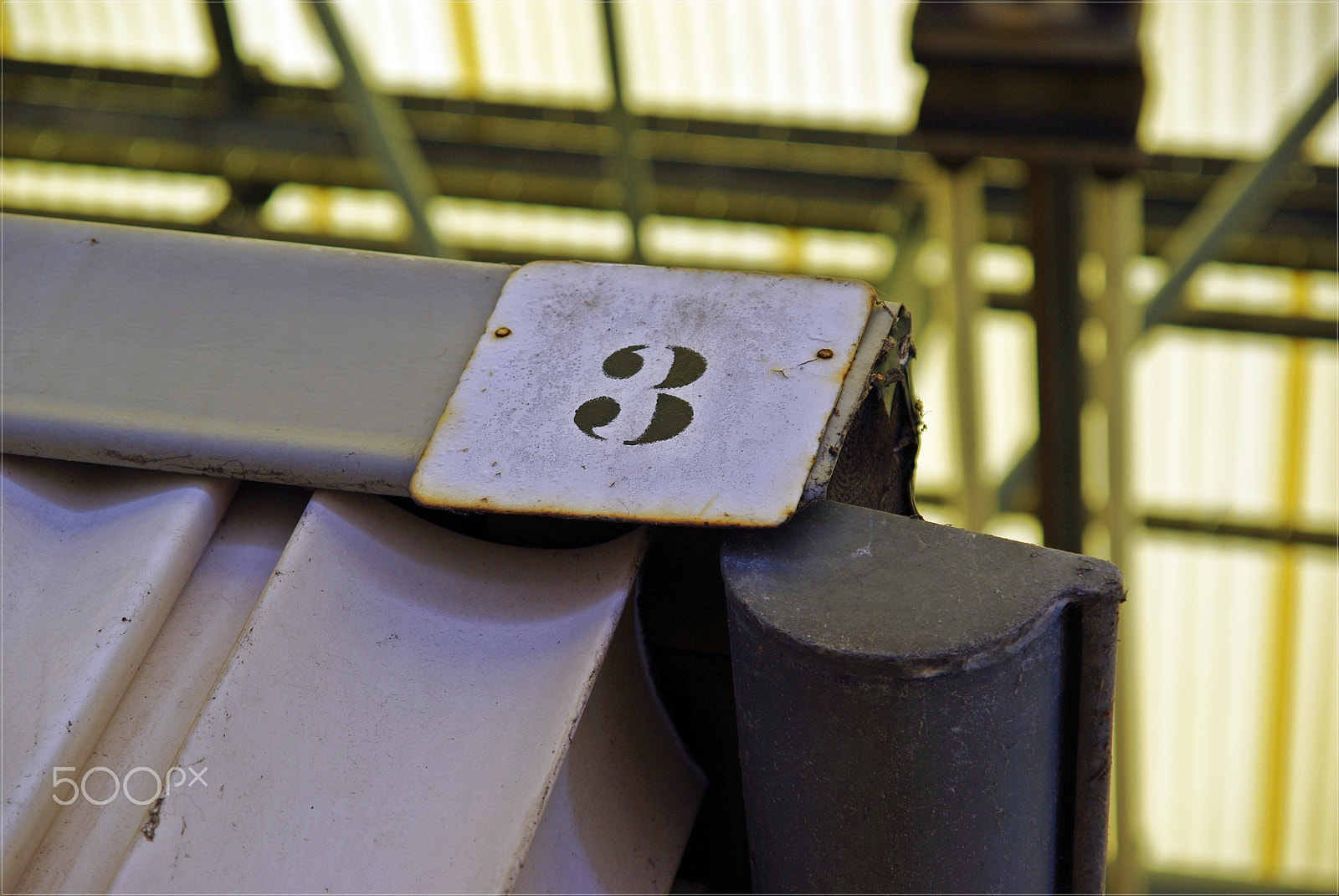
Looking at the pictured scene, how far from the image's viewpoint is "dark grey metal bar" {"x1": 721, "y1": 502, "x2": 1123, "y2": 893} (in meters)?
0.98

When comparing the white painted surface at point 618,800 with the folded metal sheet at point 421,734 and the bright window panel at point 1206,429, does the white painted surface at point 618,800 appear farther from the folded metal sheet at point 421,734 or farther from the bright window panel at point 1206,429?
the bright window panel at point 1206,429

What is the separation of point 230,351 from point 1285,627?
645 cm

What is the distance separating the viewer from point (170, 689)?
1.14 m

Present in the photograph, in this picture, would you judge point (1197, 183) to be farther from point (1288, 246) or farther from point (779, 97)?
point (779, 97)

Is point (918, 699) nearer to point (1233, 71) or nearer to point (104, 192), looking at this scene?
point (1233, 71)

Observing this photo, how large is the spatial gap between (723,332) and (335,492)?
392mm

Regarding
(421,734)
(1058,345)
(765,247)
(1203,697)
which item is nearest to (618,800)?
(421,734)

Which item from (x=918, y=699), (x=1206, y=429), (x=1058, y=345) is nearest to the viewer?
(x=918, y=699)

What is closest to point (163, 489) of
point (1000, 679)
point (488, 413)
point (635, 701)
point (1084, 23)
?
point (488, 413)

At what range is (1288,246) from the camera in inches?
215

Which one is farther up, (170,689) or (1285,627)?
(170,689)

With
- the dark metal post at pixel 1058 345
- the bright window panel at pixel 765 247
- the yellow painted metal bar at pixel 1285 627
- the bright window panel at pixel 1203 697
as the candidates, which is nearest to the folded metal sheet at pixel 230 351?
the dark metal post at pixel 1058 345

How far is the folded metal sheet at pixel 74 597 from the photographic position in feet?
3.50

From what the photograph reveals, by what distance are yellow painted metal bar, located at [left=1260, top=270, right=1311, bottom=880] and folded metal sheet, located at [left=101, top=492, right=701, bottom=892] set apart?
538cm
